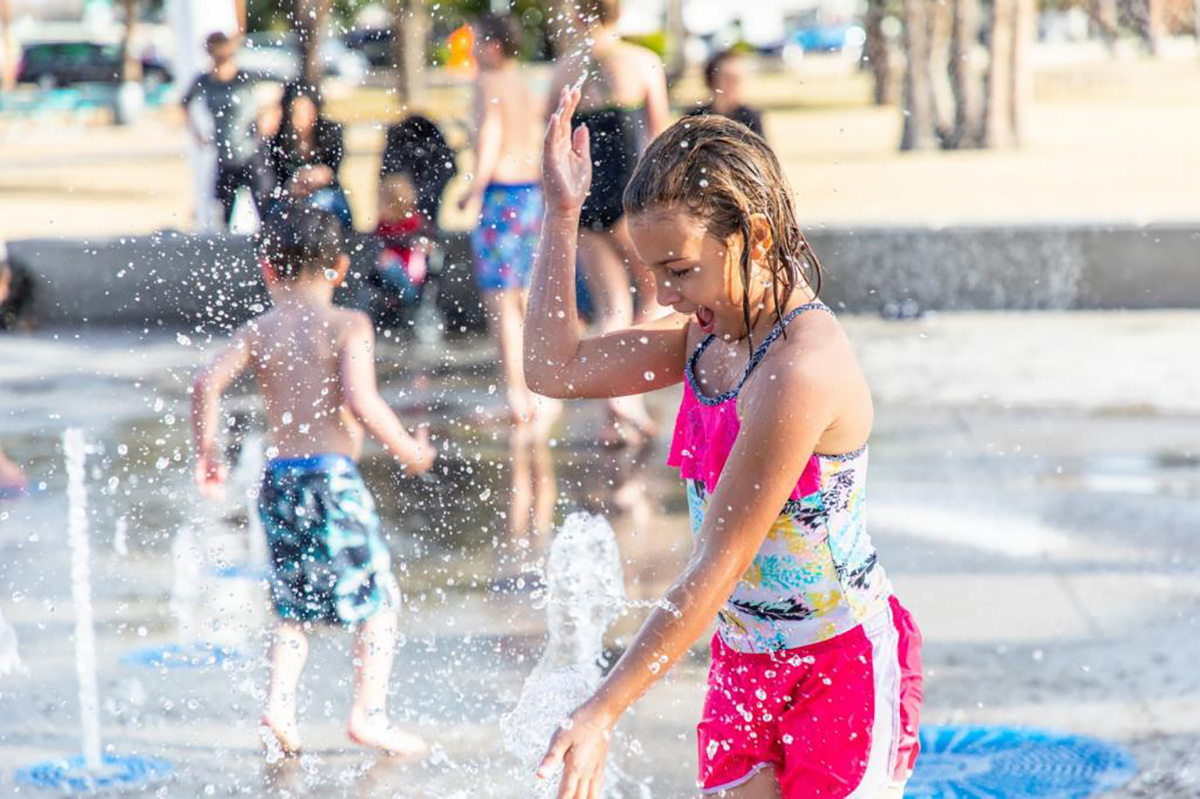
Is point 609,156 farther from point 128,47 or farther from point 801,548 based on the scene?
point 128,47

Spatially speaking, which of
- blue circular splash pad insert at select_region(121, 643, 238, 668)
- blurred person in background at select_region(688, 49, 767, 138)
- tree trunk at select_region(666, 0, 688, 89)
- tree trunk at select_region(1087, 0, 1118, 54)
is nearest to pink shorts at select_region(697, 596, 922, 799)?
blue circular splash pad insert at select_region(121, 643, 238, 668)

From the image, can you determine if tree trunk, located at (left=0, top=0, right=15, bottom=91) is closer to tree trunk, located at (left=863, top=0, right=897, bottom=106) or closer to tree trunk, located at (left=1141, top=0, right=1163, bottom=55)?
tree trunk, located at (left=863, top=0, right=897, bottom=106)

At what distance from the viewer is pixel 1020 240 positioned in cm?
973

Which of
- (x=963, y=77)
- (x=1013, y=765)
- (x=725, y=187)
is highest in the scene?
(x=725, y=187)

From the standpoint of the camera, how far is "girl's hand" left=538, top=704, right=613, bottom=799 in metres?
1.89

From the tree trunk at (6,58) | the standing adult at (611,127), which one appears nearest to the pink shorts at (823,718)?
the standing adult at (611,127)

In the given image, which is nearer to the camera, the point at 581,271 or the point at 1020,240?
the point at 581,271

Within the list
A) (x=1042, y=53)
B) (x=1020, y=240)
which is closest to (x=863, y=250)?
(x=1020, y=240)

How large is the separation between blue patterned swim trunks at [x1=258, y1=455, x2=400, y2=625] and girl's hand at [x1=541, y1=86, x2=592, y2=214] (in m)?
1.43

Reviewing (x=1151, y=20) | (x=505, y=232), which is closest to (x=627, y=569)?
(x=505, y=232)

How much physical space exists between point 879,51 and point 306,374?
27.5 metres

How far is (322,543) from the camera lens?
3627 millimetres

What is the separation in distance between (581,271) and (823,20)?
200 ft

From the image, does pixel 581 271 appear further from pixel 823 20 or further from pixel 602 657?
pixel 823 20
